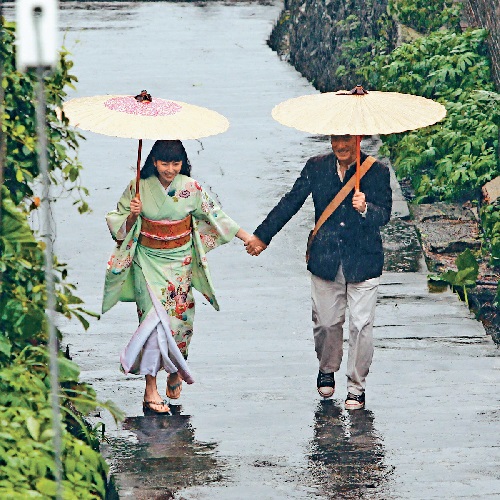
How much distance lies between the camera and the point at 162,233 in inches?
320

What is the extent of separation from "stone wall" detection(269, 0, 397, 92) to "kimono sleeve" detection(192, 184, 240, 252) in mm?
7013

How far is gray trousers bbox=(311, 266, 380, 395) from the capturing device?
8.10 metres

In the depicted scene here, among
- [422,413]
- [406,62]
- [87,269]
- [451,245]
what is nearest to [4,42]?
[422,413]

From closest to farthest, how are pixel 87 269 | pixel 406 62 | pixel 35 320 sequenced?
pixel 35 320, pixel 87 269, pixel 406 62

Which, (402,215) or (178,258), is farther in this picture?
(402,215)

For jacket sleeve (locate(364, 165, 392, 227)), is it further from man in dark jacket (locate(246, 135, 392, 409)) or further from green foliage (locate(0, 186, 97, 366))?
green foliage (locate(0, 186, 97, 366))

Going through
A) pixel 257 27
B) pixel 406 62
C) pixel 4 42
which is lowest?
pixel 257 27

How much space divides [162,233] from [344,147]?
3.84 feet

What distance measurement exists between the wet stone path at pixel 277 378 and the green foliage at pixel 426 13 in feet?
5.45

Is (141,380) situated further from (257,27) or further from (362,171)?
(257,27)

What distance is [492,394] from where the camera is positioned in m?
8.21

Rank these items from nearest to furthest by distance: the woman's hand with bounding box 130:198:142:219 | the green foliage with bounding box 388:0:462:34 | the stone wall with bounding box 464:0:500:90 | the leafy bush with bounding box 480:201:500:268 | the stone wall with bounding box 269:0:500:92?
the woman's hand with bounding box 130:198:142:219 → the leafy bush with bounding box 480:201:500:268 → the stone wall with bounding box 464:0:500:90 → the green foliage with bounding box 388:0:462:34 → the stone wall with bounding box 269:0:500:92

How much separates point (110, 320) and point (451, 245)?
3128mm

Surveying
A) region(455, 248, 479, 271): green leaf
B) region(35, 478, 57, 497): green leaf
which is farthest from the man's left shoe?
region(35, 478, 57, 497): green leaf
